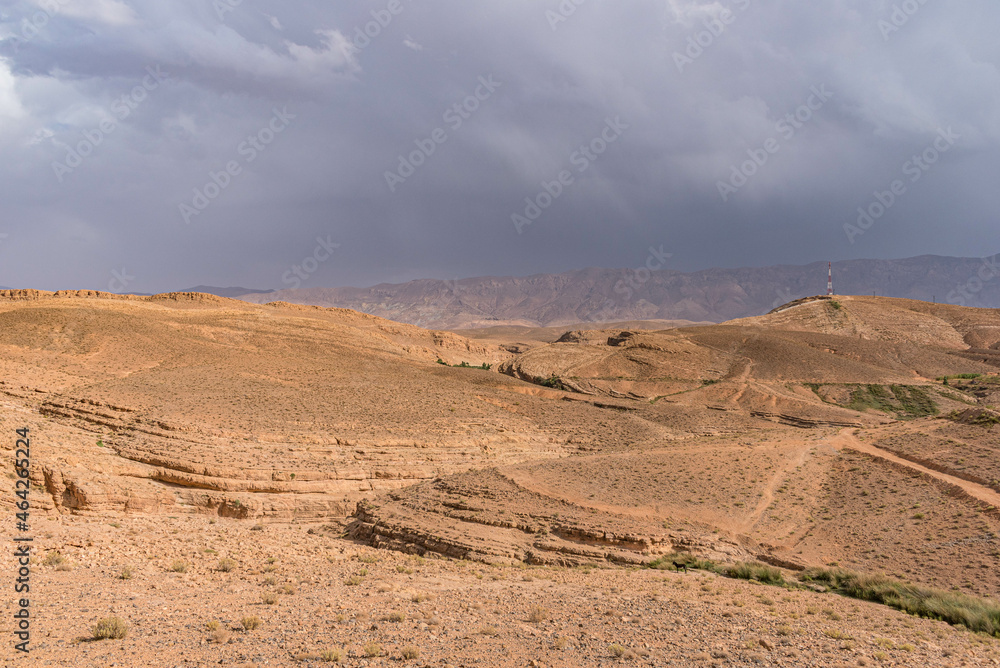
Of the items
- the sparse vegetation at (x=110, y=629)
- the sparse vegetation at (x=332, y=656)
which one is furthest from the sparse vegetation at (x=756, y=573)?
the sparse vegetation at (x=110, y=629)

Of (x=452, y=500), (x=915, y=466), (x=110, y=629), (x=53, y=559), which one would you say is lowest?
(x=53, y=559)

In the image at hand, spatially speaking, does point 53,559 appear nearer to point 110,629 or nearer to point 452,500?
point 110,629

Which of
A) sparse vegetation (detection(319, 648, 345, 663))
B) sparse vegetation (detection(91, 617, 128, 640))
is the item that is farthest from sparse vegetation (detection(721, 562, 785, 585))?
sparse vegetation (detection(91, 617, 128, 640))

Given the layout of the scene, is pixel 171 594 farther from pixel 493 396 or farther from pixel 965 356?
pixel 965 356

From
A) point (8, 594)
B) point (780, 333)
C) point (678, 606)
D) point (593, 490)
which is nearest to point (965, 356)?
point (780, 333)

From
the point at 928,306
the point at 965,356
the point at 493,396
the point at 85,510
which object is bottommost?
the point at 85,510

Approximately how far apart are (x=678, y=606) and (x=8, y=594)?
11.0 meters

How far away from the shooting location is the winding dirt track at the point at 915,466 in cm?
1794

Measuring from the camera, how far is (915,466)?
2158 centimetres

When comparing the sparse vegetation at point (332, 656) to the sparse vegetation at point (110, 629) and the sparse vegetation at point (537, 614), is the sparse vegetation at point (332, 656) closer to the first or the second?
the sparse vegetation at point (110, 629)

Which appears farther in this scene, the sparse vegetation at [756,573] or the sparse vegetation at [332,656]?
the sparse vegetation at [756,573]

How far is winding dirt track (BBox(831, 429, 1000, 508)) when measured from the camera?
17.9 meters

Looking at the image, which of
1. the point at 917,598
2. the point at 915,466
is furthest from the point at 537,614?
the point at 915,466

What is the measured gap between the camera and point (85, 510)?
16.3 meters
